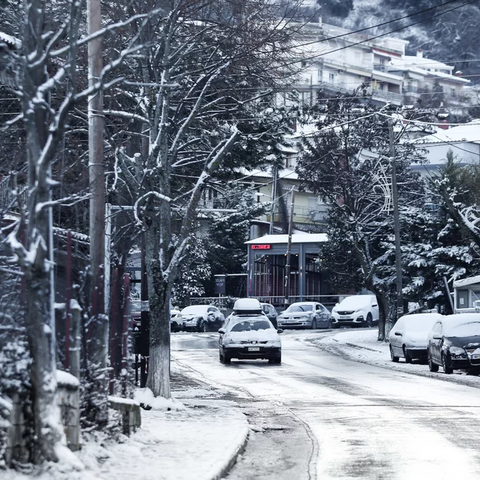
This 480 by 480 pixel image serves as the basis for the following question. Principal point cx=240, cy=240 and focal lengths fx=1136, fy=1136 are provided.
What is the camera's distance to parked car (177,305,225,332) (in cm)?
5869

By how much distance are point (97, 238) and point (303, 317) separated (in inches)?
1880

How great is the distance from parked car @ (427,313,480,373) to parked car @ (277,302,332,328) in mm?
30504

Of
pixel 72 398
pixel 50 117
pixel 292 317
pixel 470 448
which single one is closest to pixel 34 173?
pixel 50 117

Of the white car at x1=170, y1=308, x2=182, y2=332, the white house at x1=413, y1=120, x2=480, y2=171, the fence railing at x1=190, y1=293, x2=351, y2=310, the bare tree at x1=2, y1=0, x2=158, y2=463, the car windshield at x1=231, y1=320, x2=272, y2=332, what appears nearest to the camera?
the bare tree at x1=2, y1=0, x2=158, y2=463

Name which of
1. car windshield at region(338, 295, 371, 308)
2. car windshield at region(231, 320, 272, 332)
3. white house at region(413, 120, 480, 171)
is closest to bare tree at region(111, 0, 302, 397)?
car windshield at region(231, 320, 272, 332)

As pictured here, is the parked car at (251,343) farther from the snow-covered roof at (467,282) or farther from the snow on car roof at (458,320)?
the snow-covered roof at (467,282)

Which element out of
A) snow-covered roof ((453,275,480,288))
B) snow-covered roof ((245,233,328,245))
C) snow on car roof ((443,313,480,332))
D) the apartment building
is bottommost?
snow on car roof ((443,313,480,332))

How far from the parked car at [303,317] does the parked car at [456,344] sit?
30.5 meters

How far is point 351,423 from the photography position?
1733 centimetres

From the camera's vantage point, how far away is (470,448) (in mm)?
13914

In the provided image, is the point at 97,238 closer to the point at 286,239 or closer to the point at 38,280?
the point at 38,280

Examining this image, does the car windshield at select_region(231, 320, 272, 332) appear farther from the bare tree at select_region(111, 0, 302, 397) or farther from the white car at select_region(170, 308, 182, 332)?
the white car at select_region(170, 308, 182, 332)

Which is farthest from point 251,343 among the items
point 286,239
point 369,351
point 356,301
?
point 286,239

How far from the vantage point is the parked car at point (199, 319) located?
58688mm
